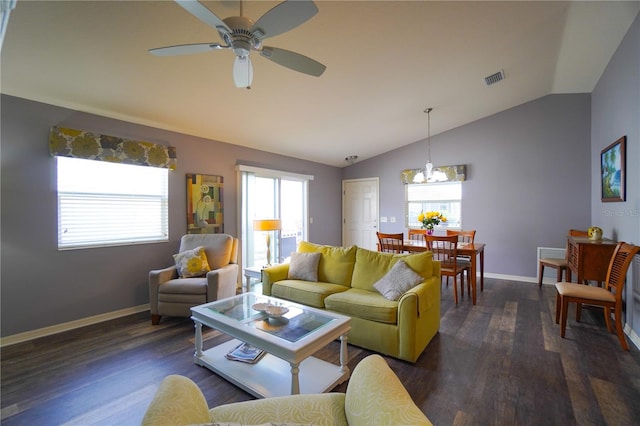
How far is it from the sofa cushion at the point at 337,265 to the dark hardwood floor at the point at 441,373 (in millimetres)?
747

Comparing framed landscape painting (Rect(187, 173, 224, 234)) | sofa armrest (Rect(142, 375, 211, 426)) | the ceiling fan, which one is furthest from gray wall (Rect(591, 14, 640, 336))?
framed landscape painting (Rect(187, 173, 224, 234))

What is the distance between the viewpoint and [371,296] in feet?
8.71

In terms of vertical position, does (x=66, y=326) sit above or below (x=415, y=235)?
below

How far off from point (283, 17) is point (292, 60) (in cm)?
43

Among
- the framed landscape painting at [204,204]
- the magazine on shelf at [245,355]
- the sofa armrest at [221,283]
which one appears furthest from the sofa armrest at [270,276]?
the framed landscape painting at [204,204]

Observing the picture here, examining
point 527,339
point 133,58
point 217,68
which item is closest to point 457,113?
point 527,339

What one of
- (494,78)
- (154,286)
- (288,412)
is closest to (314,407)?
(288,412)

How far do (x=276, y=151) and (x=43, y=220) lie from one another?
3290 millimetres

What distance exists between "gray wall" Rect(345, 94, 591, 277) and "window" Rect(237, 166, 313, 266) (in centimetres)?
286

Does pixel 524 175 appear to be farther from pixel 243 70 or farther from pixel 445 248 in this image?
pixel 243 70

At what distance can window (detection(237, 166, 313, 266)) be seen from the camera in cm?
466

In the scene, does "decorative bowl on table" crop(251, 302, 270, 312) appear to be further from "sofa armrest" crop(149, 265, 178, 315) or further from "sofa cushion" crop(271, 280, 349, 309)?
"sofa armrest" crop(149, 265, 178, 315)

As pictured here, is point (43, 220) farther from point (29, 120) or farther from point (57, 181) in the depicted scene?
point (29, 120)

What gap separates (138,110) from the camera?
3256 mm
